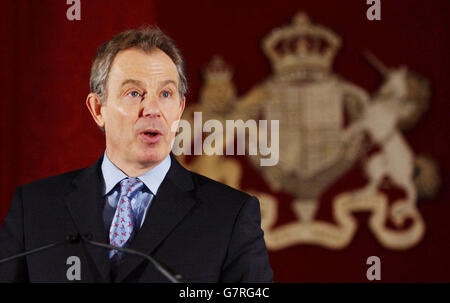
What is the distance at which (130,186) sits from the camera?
153 cm

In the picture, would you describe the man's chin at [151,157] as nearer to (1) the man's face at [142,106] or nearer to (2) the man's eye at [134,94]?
(1) the man's face at [142,106]

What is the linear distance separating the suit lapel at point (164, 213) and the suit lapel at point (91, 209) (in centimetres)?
6

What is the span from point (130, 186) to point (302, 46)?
67.5 inches

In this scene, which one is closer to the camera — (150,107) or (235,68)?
(150,107)

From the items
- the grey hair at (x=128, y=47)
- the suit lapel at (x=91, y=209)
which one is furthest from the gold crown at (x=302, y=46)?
the suit lapel at (x=91, y=209)

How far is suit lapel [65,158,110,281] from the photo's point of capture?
55.8 inches

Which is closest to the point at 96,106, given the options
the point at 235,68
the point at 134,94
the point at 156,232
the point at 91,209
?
the point at 134,94

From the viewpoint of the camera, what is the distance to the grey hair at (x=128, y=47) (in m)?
1.56

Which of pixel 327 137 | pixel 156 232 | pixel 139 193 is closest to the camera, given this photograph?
pixel 156 232

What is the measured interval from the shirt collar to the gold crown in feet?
5.22

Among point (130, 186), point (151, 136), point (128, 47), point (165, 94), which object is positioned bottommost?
point (130, 186)

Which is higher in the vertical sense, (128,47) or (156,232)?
(128,47)

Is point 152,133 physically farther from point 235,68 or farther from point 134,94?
point 235,68

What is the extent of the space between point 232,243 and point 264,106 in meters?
1.65
